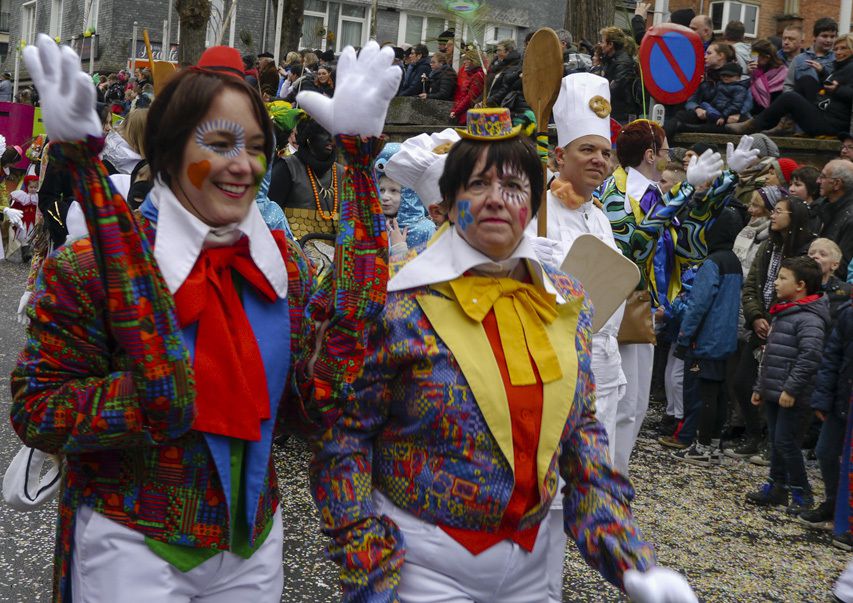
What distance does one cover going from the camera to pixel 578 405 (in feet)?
8.63

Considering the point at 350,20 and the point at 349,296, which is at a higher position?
the point at 350,20

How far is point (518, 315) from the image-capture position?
262 cm

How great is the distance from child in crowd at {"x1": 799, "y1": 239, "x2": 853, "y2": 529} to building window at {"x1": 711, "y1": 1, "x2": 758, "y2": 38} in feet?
98.7

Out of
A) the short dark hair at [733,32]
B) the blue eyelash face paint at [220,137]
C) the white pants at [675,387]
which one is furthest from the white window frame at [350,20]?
the blue eyelash face paint at [220,137]

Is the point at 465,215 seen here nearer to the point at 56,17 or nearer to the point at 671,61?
the point at 671,61

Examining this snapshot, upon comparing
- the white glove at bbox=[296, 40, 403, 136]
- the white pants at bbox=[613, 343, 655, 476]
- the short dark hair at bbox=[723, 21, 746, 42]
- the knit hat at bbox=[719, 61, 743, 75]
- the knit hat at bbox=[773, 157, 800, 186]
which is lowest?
the white pants at bbox=[613, 343, 655, 476]

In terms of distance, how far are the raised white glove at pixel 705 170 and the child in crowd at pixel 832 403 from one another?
1.29 meters

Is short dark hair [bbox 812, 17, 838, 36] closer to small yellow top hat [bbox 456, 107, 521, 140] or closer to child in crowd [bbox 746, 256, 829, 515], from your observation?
child in crowd [bbox 746, 256, 829, 515]

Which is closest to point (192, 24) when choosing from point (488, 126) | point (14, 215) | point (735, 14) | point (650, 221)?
point (14, 215)

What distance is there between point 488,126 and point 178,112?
33.0 inches

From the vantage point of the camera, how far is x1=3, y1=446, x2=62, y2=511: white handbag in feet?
8.12

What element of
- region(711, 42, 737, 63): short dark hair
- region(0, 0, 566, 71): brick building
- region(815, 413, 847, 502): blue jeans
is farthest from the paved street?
region(0, 0, 566, 71): brick building

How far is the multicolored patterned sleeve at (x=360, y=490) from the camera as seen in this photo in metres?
2.40

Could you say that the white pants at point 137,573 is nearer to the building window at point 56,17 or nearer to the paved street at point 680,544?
the paved street at point 680,544
